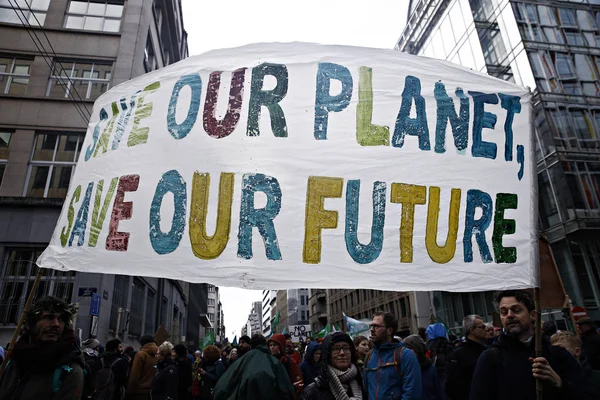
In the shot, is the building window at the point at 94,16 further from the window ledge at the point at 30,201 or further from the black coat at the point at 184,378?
the black coat at the point at 184,378

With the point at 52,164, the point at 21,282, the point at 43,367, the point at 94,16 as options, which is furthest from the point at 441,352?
the point at 94,16

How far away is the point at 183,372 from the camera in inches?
282

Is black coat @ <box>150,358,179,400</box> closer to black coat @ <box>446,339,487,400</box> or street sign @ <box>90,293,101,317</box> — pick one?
black coat @ <box>446,339,487,400</box>

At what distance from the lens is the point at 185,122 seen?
11.0 ft

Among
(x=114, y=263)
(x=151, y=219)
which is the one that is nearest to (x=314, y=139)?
(x=151, y=219)

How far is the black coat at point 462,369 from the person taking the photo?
4188 mm

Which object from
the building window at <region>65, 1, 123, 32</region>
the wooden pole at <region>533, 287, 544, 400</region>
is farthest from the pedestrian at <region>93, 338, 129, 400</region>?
the building window at <region>65, 1, 123, 32</region>

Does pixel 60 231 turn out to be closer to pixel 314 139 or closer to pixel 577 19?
pixel 314 139

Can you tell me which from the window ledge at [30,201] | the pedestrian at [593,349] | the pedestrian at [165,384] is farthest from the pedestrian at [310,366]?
the window ledge at [30,201]

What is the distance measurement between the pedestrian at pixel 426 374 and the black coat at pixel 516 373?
94.2 inches

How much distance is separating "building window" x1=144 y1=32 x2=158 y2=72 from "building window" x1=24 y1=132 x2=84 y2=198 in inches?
258

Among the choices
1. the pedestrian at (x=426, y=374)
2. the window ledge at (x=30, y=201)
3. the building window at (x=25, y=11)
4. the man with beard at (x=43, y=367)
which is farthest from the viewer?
the building window at (x=25, y=11)

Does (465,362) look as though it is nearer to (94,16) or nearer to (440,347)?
(440,347)

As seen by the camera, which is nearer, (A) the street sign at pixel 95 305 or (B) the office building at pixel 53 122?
(A) the street sign at pixel 95 305
